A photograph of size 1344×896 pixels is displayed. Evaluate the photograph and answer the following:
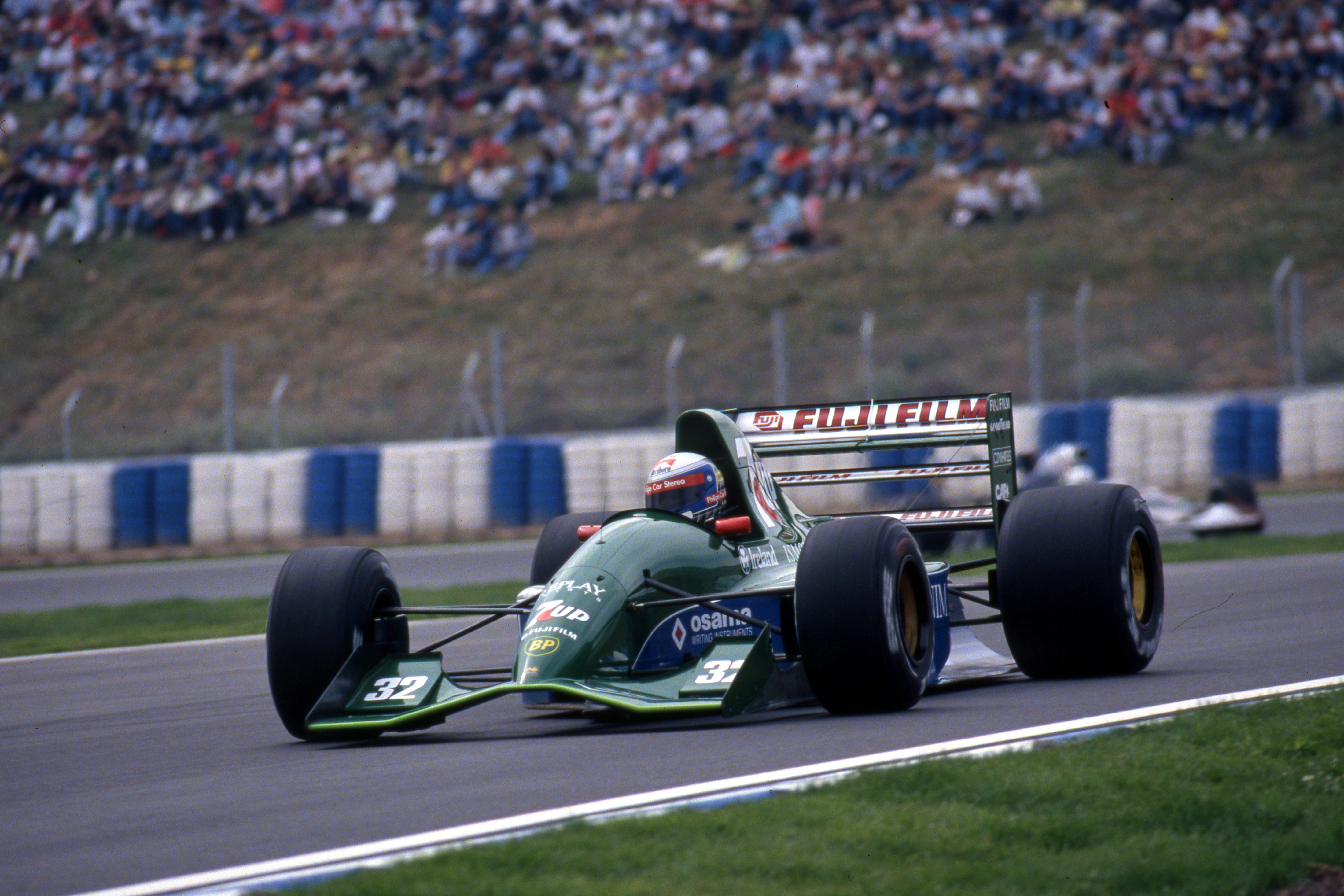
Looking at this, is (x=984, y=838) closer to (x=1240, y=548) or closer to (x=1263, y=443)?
(x=1240, y=548)

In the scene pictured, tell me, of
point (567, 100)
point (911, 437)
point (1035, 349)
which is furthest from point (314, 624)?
point (567, 100)

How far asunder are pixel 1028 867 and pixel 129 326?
33.2 m

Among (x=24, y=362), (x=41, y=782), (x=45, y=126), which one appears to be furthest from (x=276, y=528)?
(x=45, y=126)

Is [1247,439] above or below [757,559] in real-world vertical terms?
above

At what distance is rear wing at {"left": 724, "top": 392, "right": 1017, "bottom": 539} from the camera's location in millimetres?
8547

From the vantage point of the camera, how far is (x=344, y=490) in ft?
66.0

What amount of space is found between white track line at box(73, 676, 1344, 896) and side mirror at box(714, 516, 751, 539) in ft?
5.94

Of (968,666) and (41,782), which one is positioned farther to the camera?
(968,666)

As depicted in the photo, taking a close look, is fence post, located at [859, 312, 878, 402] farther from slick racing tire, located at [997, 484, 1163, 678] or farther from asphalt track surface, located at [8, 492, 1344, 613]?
slick racing tire, located at [997, 484, 1163, 678]

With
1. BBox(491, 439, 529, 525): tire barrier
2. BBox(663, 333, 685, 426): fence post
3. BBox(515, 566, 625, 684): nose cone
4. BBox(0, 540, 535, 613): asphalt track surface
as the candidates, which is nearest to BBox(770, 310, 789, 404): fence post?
BBox(663, 333, 685, 426): fence post

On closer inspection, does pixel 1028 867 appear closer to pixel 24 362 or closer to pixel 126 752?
pixel 126 752

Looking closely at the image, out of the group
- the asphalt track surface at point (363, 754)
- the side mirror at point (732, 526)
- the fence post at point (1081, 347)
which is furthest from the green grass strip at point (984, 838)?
the fence post at point (1081, 347)

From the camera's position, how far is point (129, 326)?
34719mm

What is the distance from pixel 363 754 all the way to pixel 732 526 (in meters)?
1.95
